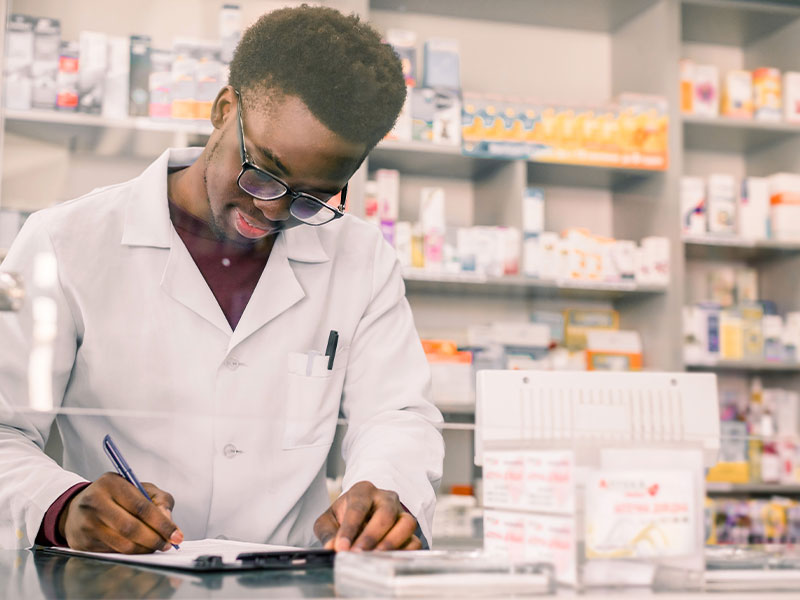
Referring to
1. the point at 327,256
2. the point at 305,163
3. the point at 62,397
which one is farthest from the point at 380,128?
the point at 62,397

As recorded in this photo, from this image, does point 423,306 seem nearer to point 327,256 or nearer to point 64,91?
point 64,91

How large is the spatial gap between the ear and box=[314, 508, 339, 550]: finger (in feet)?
2.04

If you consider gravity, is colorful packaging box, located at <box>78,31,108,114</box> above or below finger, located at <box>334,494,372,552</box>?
above

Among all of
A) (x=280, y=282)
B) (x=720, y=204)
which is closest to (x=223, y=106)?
(x=280, y=282)

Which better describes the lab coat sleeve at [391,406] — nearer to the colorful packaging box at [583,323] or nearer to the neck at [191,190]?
the neck at [191,190]

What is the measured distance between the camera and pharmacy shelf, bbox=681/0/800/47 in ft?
11.7

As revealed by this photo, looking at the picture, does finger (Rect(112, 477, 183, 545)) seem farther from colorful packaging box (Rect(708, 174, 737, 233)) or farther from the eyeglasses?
colorful packaging box (Rect(708, 174, 737, 233))

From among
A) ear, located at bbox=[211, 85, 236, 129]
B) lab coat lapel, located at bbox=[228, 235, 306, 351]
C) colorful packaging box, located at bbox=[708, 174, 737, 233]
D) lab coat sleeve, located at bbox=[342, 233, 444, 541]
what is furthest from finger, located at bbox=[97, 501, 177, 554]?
colorful packaging box, located at bbox=[708, 174, 737, 233]

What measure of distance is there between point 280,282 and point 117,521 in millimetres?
528

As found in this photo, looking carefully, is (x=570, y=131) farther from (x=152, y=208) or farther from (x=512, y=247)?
(x=152, y=208)

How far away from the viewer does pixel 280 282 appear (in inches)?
53.8

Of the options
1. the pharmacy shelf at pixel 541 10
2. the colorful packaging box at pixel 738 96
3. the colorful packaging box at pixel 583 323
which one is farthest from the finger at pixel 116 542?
the colorful packaging box at pixel 738 96

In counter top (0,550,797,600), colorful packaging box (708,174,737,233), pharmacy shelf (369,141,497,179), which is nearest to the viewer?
counter top (0,550,797,600)

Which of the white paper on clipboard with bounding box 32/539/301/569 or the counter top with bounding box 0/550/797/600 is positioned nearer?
the counter top with bounding box 0/550/797/600
